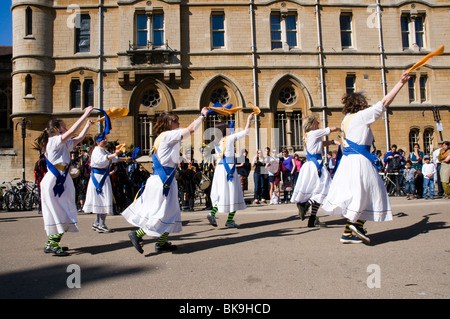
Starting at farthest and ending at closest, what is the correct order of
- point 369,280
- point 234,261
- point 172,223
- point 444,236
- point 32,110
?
point 32,110 < point 444,236 < point 172,223 < point 234,261 < point 369,280

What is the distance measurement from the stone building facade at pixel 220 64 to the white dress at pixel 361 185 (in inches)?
579

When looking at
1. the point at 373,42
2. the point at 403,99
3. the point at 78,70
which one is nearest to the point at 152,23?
the point at 78,70

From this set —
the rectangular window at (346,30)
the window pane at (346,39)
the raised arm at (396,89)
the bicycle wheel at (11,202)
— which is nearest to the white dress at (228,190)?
the raised arm at (396,89)

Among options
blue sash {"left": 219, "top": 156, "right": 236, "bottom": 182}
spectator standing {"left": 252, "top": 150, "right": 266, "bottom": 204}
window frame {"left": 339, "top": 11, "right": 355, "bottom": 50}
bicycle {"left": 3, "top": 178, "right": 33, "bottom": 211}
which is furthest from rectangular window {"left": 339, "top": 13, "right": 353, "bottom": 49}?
bicycle {"left": 3, "top": 178, "right": 33, "bottom": 211}

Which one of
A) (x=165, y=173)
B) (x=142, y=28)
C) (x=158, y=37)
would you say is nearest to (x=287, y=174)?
(x=165, y=173)

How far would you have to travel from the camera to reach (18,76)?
1959 centimetres

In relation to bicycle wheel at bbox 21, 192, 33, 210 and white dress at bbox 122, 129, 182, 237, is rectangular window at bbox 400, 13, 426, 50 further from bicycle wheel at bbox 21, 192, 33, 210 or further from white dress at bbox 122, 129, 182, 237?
bicycle wheel at bbox 21, 192, 33, 210

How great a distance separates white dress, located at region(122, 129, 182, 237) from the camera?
15.2ft

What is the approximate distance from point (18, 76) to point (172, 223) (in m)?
19.9

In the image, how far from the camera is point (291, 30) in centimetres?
2130

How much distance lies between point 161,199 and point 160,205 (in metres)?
0.09

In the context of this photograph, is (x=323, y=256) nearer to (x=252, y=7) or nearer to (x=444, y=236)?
(x=444, y=236)

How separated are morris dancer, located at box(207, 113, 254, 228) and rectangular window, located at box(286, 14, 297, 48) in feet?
53.5

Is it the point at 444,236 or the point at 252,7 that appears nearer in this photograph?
the point at 444,236
